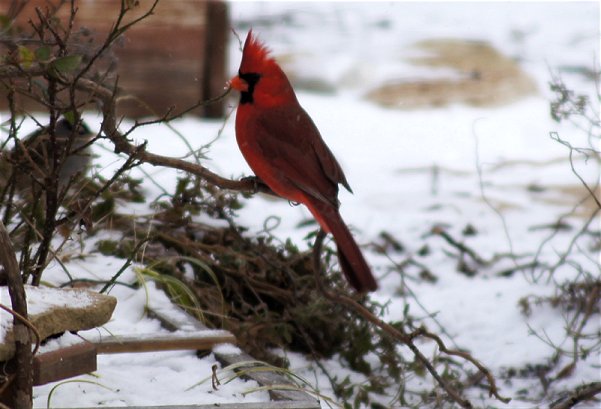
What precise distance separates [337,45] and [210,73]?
2.90 meters

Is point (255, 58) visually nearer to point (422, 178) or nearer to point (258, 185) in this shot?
point (258, 185)

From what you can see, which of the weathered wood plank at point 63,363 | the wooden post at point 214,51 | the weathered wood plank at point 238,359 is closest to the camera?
the weathered wood plank at point 63,363

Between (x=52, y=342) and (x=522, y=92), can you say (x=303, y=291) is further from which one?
(x=522, y=92)

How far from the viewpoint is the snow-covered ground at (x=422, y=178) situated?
126 inches

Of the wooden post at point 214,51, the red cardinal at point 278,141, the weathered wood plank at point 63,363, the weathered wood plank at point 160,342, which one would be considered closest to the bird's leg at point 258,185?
the red cardinal at point 278,141

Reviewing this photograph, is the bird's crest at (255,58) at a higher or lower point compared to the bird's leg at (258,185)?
higher

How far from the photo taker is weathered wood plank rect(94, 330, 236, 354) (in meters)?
2.63

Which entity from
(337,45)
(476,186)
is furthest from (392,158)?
(337,45)

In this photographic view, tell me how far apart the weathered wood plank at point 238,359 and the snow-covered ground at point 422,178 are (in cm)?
4

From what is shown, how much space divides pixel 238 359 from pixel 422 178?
3797mm

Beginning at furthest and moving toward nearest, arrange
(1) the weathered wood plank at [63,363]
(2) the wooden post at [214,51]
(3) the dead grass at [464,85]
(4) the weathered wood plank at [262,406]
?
(3) the dead grass at [464,85]
(2) the wooden post at [214,51]
(4) the weathered wood plank at [262,406]
(1) the weathered wood plank at [63,363]

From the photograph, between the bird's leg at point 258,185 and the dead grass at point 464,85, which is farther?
the dead grass at point 464,85

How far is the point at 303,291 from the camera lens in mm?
3650

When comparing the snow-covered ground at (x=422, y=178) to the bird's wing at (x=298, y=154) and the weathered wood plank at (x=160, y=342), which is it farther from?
the bird's wing at (x=298, y=154)
